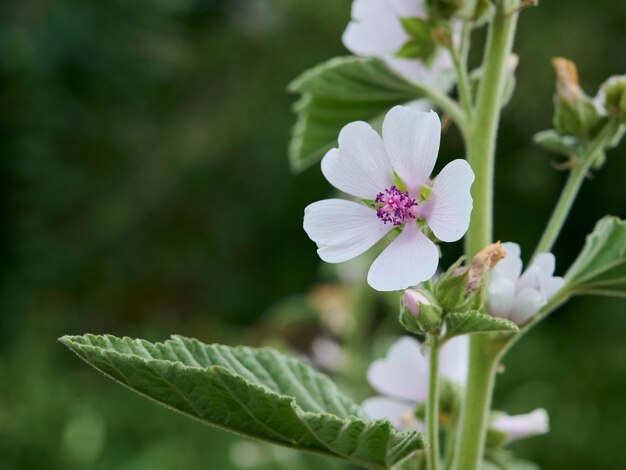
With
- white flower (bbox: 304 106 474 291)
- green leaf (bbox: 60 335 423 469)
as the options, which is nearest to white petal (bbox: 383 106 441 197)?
white flower (bbox: 304 106 474 291)

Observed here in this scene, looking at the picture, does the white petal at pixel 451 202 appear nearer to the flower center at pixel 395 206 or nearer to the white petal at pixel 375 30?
the flower center at pixel 395 206

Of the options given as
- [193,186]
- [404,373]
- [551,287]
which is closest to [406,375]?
[404,373]

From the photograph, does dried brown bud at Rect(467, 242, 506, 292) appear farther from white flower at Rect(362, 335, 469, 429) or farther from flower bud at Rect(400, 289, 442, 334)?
white flower at Rect(362, 335, 469, 429)

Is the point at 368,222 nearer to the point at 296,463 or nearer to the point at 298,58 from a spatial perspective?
the point at 296,463

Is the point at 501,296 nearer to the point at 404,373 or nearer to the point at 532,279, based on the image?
the point at 532,279

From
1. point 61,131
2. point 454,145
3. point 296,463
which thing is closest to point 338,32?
point 454,145

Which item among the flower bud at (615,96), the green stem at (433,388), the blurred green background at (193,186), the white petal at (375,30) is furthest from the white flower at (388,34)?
the blurred green background at (193,186)
